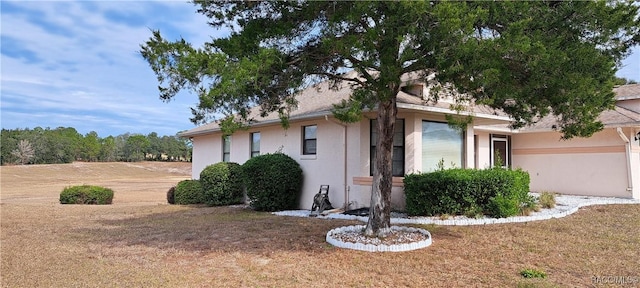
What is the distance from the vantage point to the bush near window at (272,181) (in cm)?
1320

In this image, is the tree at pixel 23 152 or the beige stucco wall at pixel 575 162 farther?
the tree at pixel 23 152

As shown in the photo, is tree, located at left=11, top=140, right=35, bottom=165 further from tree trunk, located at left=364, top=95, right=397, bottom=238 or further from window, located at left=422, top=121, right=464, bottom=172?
tree trunk, located at left=364, top=95, right=397, bottom=238

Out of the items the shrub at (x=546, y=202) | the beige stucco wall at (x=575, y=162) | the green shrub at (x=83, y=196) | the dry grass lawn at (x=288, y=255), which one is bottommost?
the dry grass lawn at (x=288, y=255)

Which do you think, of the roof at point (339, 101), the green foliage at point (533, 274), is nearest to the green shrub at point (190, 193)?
the roof at point (339, 101)

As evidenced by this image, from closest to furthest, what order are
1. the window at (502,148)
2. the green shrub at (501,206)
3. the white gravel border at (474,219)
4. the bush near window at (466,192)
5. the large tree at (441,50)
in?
the large tree at (441,50), the white gravel border at (474,219), the green shrub at (501,206), the bush near window at (466,192), the window at (502,148)

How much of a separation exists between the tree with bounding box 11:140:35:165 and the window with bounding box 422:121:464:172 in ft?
227

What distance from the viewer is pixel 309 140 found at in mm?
13938

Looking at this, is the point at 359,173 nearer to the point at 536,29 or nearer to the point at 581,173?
the point at 536,29

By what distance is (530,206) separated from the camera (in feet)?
37.3

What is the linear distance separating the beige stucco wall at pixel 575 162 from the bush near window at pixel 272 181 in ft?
35.7

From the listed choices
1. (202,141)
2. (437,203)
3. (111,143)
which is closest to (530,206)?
(437,203)

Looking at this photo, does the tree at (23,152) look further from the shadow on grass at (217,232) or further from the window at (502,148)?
the window at (502,148)

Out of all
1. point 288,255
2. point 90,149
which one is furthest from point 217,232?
point 90,149

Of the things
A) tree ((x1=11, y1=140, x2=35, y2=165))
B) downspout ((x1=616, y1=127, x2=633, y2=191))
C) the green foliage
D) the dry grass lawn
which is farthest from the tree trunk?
tree ((x1=11, y1=140, x2=35, y2=165))
